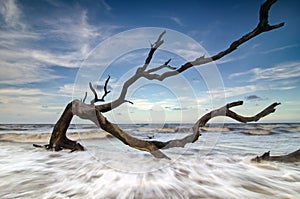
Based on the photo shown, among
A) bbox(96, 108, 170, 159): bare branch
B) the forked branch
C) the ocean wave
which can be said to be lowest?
the ocean wave

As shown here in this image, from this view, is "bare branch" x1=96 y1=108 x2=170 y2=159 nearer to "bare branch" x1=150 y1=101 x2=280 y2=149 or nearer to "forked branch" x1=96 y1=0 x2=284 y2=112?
"bare branch" x1=150 y1=101 x2=280 y2=149

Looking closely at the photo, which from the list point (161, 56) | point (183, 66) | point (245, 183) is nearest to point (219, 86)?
point (183, 66)

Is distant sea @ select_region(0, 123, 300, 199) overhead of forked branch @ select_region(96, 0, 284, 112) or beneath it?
beneath

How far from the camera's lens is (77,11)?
4910 mm

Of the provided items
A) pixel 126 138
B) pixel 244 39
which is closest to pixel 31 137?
pixel 126 138

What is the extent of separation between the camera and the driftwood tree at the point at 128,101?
3.69 m

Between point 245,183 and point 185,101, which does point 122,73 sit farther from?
point 245,183

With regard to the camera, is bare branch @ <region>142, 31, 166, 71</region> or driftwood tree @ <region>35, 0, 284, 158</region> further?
bare branch @ <region>142, 31, 166, 71</region>

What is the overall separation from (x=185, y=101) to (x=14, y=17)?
→ 4925mm

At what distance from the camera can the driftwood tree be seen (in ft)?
12.1

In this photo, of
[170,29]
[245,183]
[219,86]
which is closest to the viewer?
[245,183]

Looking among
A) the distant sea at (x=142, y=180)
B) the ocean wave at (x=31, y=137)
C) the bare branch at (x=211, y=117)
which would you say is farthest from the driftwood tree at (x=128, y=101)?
the ocean wave at (x=31, y=137)

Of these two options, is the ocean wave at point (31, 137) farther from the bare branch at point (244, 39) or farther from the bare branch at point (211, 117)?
the bare branch at point (244, 39)

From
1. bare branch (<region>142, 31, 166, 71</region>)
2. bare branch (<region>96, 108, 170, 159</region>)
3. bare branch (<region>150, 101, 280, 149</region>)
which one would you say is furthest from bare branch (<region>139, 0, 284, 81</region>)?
bare branch (<region>96, 108, 170, 159</region>)
